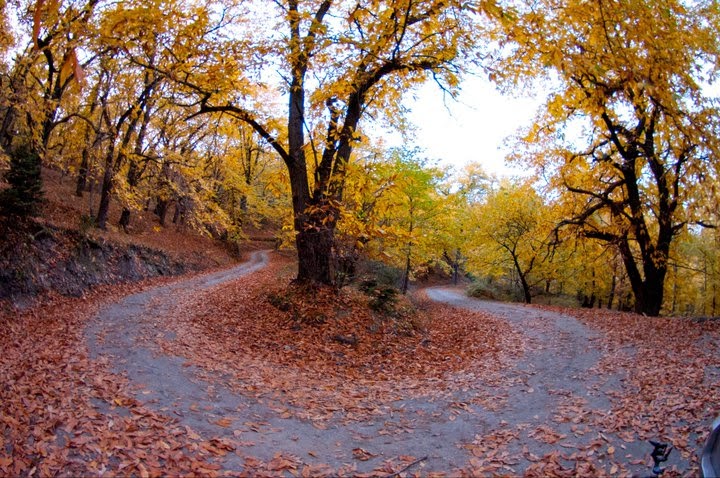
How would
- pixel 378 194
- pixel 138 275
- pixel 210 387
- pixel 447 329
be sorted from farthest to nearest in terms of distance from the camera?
pixel 138 275 < pixel 447 329 < pixel 378 194 < pixel 210 387

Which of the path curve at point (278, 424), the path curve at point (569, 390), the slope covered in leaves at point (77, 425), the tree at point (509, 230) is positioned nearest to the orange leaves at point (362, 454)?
the path curve at point (278, 424)

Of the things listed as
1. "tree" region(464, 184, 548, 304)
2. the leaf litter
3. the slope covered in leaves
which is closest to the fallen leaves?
the leaf litter

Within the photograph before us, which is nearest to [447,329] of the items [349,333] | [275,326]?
[349,333]

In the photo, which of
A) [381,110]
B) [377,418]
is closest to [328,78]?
[381,110]

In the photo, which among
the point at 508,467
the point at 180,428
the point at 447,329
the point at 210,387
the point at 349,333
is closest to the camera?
the point at 508,467

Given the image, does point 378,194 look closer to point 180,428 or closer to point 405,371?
point 405,371

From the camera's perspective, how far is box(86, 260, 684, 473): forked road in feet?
15.3

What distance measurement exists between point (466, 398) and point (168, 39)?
24.3 ft

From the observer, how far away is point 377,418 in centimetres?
585

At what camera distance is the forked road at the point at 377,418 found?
15.3 ft

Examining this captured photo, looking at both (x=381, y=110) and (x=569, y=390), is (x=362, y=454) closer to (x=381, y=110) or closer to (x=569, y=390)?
(x=569, y=390)

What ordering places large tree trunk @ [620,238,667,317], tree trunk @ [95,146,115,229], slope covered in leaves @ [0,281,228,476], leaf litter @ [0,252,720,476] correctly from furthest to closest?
tree trunk @ [95,146,115,229] < large tree trunk @ [620,238,667,317] < leaf litter @ [0,252,720,476] < slope covered in leaves @ [0,281,228,476]

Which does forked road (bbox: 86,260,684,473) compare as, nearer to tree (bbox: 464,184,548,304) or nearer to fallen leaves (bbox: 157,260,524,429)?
fallen leaves (bbox: 157,260,524,429)

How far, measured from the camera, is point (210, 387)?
6.29 metres
